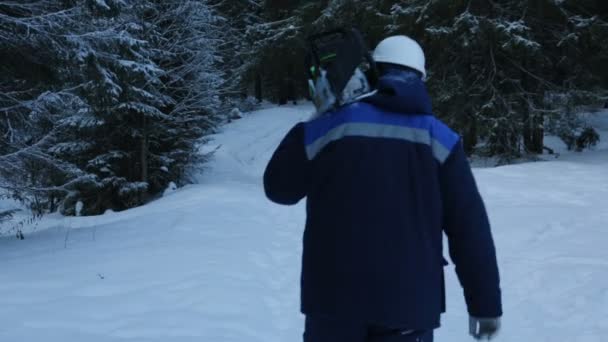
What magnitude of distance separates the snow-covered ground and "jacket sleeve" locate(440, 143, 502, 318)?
2542mm

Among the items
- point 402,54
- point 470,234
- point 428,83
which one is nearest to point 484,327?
point 470,234

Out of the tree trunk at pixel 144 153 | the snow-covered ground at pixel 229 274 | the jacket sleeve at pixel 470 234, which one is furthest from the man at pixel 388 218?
the tree trunk at pixel 144 153

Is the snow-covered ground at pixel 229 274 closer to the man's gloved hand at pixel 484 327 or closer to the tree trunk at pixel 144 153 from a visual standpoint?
the man's gloved hand at pixel 484 327

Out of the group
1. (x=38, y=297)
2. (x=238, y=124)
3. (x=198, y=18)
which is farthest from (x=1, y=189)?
(x=238, y=124)

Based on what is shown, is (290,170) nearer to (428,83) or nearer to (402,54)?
(402,54)

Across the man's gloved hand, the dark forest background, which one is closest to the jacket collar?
the man's gloved hand

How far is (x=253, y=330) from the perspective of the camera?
4.62 m

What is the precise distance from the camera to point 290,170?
7.39 feet

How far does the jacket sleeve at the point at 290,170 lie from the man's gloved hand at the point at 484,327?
80 centimetres

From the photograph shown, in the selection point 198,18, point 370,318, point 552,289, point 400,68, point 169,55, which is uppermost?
point 198,18

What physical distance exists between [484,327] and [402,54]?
105cm

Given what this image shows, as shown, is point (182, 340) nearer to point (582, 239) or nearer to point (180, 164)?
point (582, 239)

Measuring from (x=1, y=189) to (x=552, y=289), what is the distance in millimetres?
8164

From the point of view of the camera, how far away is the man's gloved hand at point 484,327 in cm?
222
